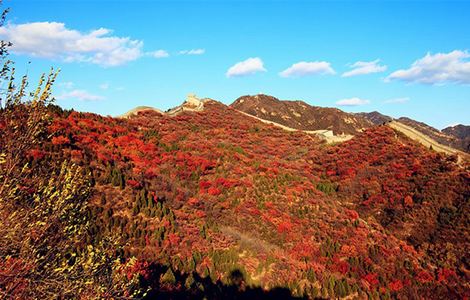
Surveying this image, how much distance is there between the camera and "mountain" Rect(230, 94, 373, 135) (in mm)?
104250

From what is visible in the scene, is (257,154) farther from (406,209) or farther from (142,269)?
(142,269)

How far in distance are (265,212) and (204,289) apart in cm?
1163

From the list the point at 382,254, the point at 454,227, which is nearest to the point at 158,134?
the point at 382,254

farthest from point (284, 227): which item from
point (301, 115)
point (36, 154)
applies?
point (301, 115)

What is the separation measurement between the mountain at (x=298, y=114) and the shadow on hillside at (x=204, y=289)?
83.7 m

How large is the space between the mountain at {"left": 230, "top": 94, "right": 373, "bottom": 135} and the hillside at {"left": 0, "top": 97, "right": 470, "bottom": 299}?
6076 cm

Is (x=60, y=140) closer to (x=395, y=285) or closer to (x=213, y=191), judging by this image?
(x=213, y=191)

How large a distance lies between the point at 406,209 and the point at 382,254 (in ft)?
25.7

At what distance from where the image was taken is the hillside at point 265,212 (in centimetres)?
2052

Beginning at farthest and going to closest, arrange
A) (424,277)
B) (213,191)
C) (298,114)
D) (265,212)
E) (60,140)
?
(298,114)
(213,191)
(265,212)
(60,140)
(424,277)

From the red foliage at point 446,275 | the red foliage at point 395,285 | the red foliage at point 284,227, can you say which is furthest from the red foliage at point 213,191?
the red foliage at point 446,275

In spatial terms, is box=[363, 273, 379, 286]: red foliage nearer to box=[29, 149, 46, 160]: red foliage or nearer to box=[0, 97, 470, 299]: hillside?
box=[0, 97, 470, 299]: hillside

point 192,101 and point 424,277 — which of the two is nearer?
point 424,277

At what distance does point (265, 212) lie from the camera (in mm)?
28656
